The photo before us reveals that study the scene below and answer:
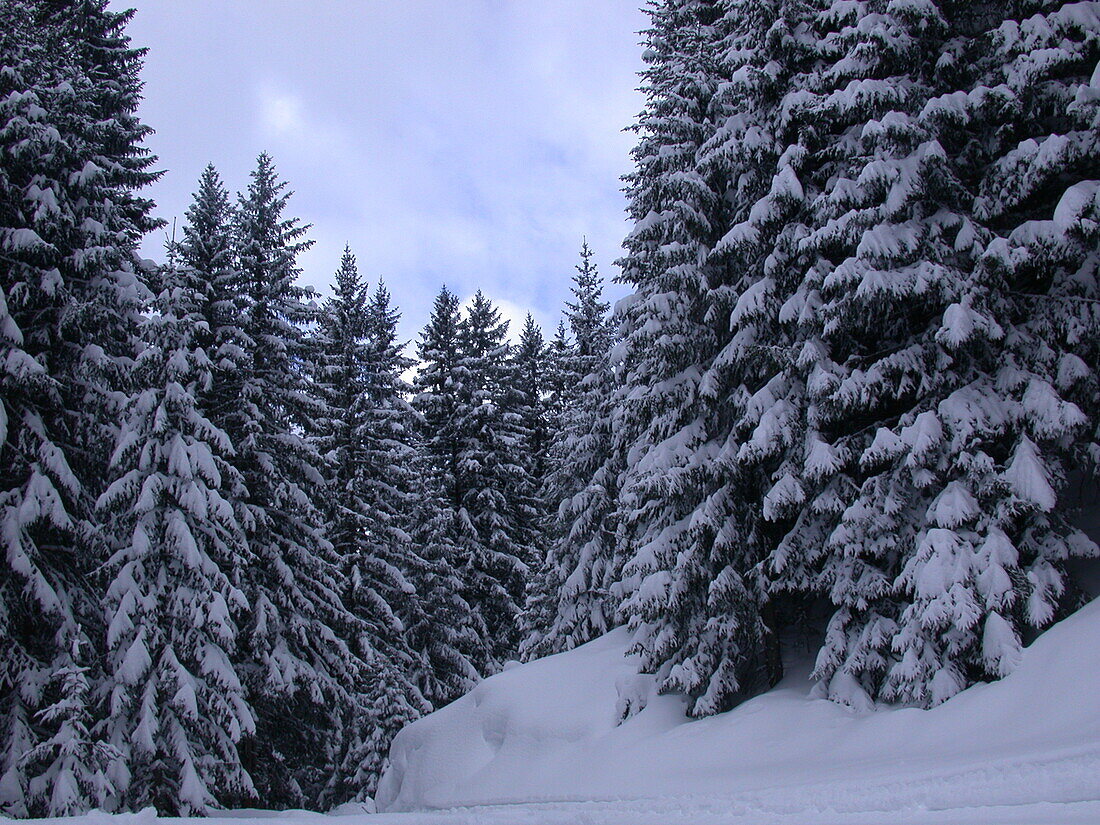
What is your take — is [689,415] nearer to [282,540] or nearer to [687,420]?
[687,420]

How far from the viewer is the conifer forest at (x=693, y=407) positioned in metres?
9.69

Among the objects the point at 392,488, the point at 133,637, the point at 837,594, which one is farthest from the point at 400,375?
the point at 837,594

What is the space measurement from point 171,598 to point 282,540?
485 centimetres

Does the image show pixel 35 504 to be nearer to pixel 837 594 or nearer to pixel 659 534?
pixel 659 534

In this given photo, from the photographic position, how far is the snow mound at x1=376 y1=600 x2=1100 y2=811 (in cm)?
641

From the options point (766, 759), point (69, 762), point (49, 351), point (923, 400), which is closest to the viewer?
point (766, 759)

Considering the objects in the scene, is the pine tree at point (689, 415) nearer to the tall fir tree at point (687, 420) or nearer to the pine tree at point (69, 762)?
the tall fir tree at point (687, 420)

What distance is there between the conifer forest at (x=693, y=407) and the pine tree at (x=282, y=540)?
109 millimetres

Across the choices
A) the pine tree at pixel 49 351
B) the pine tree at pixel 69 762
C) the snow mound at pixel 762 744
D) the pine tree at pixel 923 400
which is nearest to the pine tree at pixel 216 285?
the pine tree at pixel 49 351

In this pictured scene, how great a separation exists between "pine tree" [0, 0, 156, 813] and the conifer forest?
8 cm

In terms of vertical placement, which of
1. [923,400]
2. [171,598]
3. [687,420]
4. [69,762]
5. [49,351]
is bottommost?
[69,762]

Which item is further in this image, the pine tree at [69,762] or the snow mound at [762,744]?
the pine tree at [69,762]

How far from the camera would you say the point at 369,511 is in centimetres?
2297

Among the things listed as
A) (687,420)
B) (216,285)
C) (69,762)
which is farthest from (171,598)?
(687,420)
